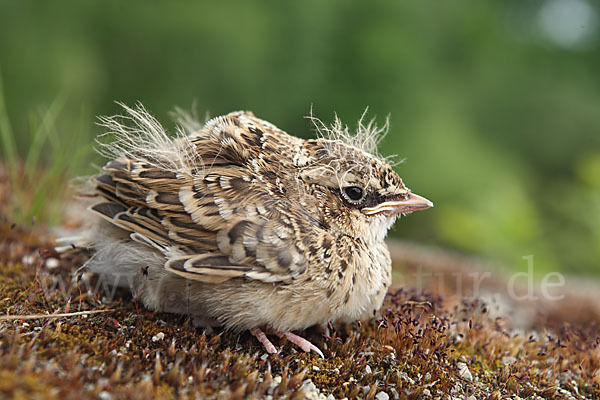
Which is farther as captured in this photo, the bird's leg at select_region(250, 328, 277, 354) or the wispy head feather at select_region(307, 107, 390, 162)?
the wispy head feather at select_region(307, 107, 390, 162)

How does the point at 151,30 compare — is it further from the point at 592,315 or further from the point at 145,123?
the point at 592,315

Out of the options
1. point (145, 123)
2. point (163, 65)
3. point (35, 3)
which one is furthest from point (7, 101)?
point (145, 123)

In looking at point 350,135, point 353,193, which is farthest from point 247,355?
point 350,135

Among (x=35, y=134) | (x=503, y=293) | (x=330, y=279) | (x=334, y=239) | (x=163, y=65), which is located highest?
(x=163, y=65)

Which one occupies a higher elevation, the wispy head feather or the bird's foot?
the wispy head feather

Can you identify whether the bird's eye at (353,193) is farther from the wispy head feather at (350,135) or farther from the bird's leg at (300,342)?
the bird's leg at (300,342)

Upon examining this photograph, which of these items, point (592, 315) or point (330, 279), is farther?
point (592, 315)

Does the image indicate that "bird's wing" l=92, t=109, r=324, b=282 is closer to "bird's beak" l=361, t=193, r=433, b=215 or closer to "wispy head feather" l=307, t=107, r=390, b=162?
"bird's beak" l=361, t=193, r=433, b=215

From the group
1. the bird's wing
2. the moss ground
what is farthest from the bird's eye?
the moss ground
